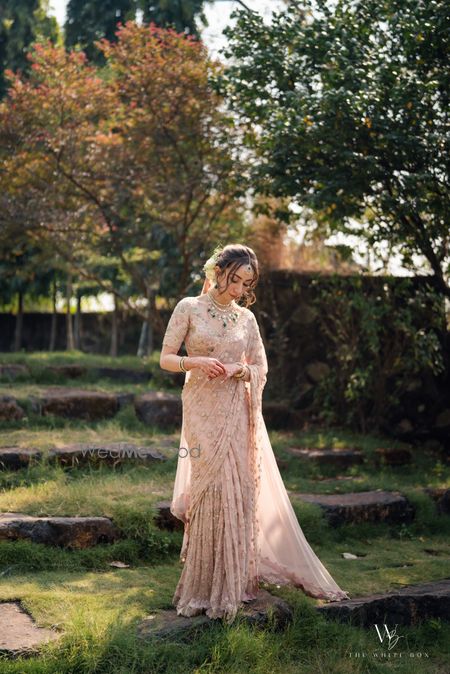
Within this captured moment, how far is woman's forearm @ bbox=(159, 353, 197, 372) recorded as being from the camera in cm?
399

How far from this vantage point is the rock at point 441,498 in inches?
258

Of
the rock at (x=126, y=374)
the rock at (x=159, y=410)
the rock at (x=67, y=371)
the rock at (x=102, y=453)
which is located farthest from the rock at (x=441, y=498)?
the rock at (x=67, y=371)

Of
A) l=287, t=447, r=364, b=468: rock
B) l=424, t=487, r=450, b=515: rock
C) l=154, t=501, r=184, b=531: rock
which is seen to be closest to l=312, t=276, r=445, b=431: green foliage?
l=287, t=447, r=364, b=468: rock

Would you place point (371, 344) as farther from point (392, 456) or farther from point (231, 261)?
point (231, 261)

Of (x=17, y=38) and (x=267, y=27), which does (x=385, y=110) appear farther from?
(x=17, y=38)

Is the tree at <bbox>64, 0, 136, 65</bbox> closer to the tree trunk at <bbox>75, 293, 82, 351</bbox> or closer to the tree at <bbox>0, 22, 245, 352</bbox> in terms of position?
the tree trunk at <bbox>75, 293, 82, 351</bbox>

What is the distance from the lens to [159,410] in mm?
8164

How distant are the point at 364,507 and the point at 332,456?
5.16 feet

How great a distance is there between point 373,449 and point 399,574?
10.0 ft

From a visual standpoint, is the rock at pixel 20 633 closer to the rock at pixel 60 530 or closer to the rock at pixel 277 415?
the rock at pixel 60 530

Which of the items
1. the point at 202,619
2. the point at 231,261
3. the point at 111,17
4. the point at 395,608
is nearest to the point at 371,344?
the point at 395,608

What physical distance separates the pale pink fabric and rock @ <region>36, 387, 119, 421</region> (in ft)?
12.5

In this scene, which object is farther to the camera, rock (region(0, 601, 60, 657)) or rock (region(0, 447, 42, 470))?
rock (region(0, 447, 42, 470))

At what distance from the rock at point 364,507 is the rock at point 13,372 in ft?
13.5
